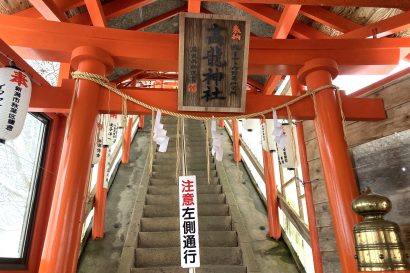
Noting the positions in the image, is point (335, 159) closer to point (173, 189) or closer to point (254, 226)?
point (254, 226)

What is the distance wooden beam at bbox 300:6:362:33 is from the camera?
16.1ft

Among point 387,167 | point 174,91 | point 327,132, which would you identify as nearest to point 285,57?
point 327,132

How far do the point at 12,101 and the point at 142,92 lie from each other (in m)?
1.30

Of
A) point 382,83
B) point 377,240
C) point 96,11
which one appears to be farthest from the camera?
point 96,11

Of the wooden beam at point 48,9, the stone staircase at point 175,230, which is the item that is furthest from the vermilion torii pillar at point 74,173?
the stone staircase at point 175,230

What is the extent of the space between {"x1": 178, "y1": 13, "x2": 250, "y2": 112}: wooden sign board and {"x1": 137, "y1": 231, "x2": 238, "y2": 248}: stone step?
3.11 metres

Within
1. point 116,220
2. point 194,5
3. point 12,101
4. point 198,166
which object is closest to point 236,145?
point 198,166

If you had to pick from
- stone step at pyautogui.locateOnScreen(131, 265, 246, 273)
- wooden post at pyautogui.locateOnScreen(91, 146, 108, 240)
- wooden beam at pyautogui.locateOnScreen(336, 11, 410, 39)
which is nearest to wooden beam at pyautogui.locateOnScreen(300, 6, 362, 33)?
wooden beam at pyautogui.locateOnScreen(336, 11, 410, 39)

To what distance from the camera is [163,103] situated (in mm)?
3576

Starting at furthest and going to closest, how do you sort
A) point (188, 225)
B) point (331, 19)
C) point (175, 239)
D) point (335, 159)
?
point (175, 239) < point (331, 19) < point (188, 225) < point (335, 159)

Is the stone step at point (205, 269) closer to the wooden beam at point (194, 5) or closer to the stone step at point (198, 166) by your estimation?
the stone step at point (198, 166)

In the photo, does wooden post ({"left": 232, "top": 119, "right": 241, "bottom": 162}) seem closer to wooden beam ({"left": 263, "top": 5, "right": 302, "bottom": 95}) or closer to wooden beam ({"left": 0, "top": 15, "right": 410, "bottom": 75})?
wooden beam ({"left": 263, "top": 5, "right": 302, "bottom": 95})

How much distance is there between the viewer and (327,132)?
340 cm

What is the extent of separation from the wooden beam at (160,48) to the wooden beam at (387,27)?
28 cm
